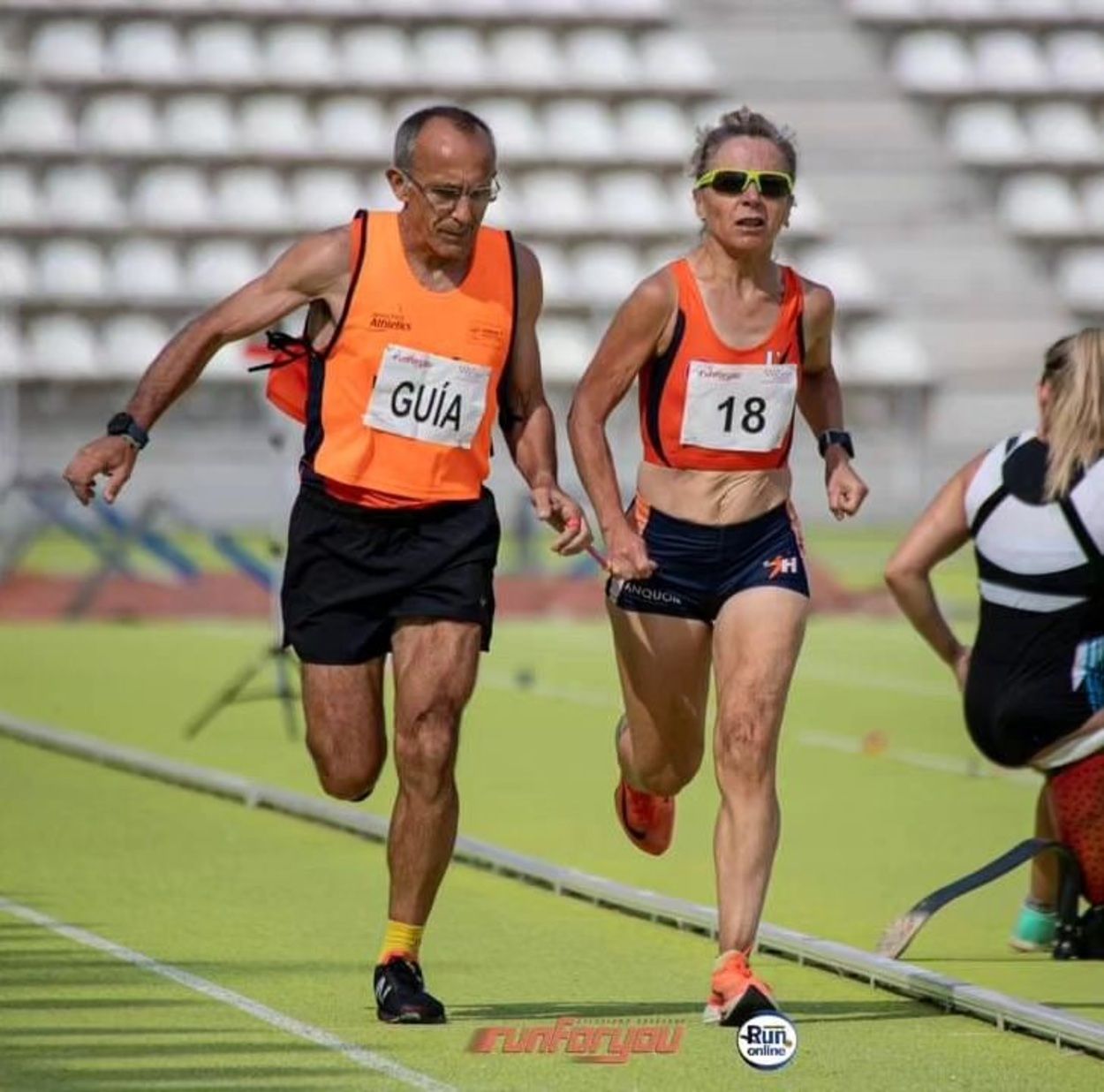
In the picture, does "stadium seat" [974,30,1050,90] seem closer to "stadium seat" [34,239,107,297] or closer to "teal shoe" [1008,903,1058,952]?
"stadium seat" [34,239,107,297]

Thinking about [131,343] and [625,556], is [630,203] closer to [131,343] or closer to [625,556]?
[131,343]

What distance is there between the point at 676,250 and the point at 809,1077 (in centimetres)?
3193

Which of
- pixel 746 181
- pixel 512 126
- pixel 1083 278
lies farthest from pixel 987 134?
pixel 746 181

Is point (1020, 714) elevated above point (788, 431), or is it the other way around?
point (788, 431)

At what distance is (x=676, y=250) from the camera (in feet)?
126

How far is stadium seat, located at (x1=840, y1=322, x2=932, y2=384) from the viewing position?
121ft

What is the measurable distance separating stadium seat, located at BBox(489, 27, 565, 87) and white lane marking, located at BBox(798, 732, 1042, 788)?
74.4 feet

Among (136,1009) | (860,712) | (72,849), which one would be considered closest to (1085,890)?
(136,1009)

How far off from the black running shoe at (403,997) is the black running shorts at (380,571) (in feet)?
2.72

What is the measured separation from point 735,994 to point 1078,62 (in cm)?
3476

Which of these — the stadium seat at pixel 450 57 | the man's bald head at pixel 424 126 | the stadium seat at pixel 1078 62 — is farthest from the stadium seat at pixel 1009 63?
the man's bald head at pixel 424 126

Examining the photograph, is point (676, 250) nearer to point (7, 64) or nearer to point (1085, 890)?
point (7, 64)

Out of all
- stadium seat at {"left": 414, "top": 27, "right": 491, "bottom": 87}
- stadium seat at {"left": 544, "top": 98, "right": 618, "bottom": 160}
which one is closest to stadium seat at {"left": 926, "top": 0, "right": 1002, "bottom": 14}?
stadium seat at {"left": 544, "top": 98, "right": 618, "bottom": 160}

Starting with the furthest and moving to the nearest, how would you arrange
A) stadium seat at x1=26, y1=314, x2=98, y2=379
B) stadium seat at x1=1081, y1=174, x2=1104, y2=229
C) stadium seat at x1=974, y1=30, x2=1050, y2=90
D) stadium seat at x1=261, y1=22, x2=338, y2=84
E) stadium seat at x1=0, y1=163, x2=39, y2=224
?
stadium seat at x1=974, y1=30, x2=1050, y2=90 < stadium seat at x1=1081, y1=174, x2=1104, y2=229 < stadium seat at x1=261, y1=22, x2=338, y2=84 < stadium seat at x1=0, y1=163, x2=39, y2=224 < stadium seat at x1=26, y1=314, x2=98, y2=379
